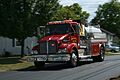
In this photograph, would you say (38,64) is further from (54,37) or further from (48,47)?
(54,37)

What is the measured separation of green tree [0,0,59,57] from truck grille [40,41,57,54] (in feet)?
20.7

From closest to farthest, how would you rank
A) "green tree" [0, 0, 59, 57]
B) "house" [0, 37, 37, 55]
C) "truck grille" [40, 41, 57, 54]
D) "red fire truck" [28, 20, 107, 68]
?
"red fire truck" [28, 20, 107, 68] < "truck grille" [40, 41, 57, 54] < "green tree" [0, 0, 59, 57] < "house" [0, 37, 37, 55]

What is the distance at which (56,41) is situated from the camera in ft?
77.6

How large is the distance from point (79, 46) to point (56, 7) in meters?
6.95

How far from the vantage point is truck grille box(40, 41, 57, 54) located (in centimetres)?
2366

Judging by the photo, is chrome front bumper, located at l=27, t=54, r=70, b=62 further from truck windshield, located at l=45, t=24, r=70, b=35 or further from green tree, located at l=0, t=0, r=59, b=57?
green tree, located at l=0, t=0, r=59, b=57

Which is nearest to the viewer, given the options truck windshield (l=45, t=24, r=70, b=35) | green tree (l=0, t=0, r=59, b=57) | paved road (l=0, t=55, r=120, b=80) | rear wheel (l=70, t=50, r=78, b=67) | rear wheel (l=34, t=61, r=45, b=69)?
paved road (l=0, t=55, r=120, b=80)

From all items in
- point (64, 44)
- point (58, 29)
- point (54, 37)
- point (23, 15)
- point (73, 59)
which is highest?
point (23, 15)

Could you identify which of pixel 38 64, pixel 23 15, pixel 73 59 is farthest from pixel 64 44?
pixel 23 15

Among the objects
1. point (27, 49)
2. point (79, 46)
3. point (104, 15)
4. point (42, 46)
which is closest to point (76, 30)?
point (79, 46)

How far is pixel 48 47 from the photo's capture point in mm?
23766

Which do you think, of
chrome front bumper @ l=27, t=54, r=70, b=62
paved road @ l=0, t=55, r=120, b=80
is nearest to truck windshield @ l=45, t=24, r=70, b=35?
chrome front bumper @ l=27, t=54, r=70, b=62

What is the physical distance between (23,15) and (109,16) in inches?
3300

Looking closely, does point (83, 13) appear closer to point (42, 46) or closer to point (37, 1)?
point (37, 1)
